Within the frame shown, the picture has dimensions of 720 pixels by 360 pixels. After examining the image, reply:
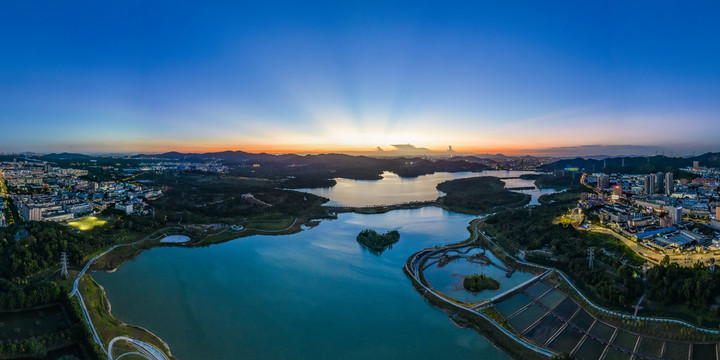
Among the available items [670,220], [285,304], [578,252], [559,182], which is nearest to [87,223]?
[285,304]

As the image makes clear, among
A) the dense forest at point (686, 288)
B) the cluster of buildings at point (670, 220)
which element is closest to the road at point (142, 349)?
the dense forest at point (686, 288)

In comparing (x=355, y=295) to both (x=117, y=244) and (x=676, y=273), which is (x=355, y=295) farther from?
(x=117, y=244)

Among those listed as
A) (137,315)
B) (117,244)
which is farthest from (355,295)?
(117,244)

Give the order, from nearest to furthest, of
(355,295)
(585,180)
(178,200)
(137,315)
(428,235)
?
(137,315), (355,295), (428,235), (178,200), (585,180)

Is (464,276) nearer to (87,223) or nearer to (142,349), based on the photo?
(142,349)

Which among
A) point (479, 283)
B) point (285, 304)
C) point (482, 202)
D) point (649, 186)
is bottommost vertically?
point (285, 304)

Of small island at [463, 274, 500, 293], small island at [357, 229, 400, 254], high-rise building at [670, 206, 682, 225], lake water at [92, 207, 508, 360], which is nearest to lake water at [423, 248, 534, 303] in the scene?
small island at [463, 274, 500, 293]
